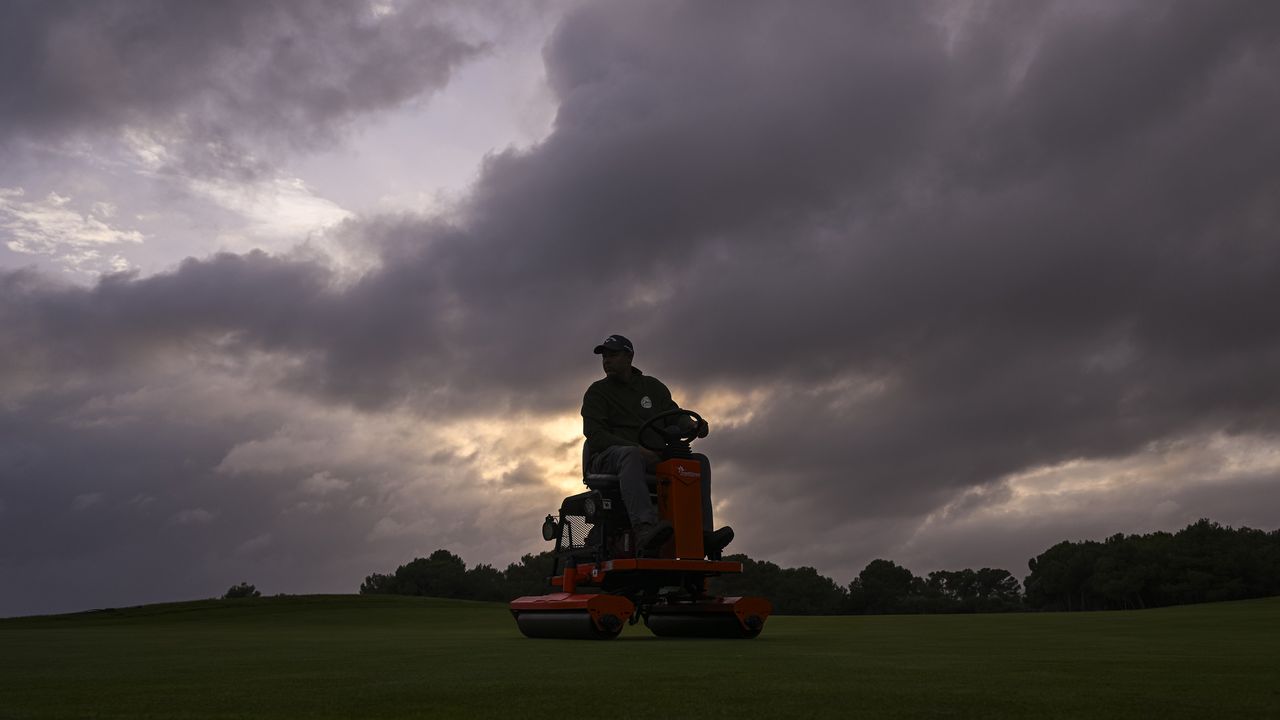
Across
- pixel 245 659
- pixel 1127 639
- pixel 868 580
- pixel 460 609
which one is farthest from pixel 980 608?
pixel 245 659

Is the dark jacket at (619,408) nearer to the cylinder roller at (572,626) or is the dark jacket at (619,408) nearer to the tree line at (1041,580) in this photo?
the cylinder roller at (572,626)

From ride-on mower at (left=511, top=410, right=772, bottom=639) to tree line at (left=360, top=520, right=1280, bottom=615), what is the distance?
35.1 meters

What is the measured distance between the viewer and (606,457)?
35.1 ft

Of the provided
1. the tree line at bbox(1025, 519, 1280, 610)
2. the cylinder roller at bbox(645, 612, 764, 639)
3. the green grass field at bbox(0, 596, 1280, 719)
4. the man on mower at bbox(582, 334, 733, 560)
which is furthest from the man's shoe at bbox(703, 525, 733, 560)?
the tree line at bbox(1025, 519, 1280, 610)

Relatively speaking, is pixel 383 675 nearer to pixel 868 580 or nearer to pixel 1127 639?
pixel 1127 639

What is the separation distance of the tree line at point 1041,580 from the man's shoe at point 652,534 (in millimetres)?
35995

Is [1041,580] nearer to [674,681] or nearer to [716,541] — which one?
[716,541]

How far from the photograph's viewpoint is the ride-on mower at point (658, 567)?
10062mm

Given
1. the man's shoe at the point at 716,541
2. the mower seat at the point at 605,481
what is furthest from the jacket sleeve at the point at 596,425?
the man's shoe at the point at 716,541

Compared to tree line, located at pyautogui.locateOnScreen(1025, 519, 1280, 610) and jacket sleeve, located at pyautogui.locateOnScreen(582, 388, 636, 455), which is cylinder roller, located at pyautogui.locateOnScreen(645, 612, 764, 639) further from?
tree line, located at pyautogui.locateOnScreen(1025, 519, 1280, 610)

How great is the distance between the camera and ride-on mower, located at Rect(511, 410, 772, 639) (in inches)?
396

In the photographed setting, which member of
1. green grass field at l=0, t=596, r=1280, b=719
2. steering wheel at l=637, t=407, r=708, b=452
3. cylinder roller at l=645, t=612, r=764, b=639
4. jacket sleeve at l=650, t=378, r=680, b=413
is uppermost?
jacket sleeve at l=650, t=378, r=680, b=413

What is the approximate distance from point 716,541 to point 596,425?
76.5 inches

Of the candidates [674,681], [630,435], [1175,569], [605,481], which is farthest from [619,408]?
[1175,569]
